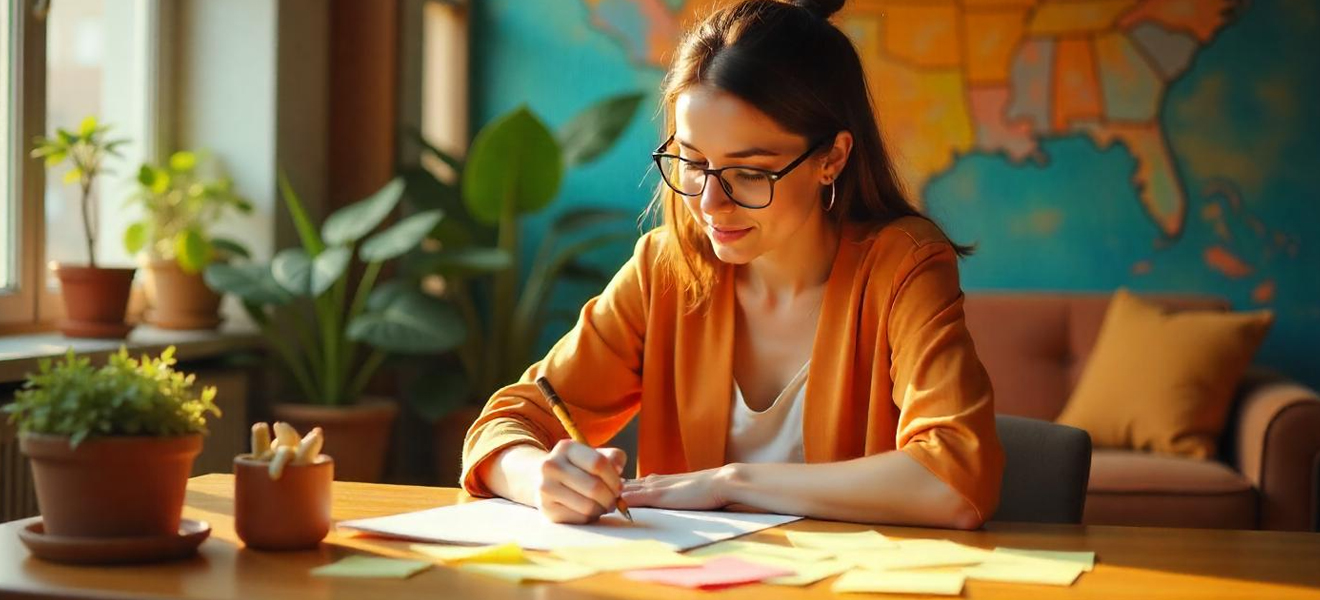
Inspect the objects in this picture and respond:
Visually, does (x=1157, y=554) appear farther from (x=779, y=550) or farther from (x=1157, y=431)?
(x=1157, y=431)

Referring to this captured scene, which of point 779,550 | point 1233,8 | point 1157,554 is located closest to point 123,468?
point 779,550

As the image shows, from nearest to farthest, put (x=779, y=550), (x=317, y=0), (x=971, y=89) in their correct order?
(x=779, y=550) → (x=317, y=0) → (x=971, y=89)

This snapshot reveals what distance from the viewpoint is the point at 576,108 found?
4.97m

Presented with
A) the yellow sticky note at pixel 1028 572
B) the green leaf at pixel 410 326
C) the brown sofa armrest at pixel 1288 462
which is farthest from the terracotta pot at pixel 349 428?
the yellow sticky note at pixel 1028 572

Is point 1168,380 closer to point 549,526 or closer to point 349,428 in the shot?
point 349,428

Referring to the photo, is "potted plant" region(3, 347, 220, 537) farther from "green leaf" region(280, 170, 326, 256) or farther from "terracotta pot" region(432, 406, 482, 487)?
"terracotta pot" region(432, 406, 482, 487)

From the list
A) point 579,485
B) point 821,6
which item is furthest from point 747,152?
point 579,485

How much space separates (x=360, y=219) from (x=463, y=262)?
14.5 inches

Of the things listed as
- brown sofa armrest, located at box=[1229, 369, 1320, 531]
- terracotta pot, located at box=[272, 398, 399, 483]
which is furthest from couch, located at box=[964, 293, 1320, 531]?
terracotta pot, located at box=[272, 398, 399, 483]

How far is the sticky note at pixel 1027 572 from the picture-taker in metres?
1.26

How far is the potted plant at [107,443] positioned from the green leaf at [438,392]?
2.95 meters

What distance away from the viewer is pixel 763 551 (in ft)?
4.45

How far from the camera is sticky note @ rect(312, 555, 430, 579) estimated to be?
1.22m

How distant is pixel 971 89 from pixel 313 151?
2098 mm
